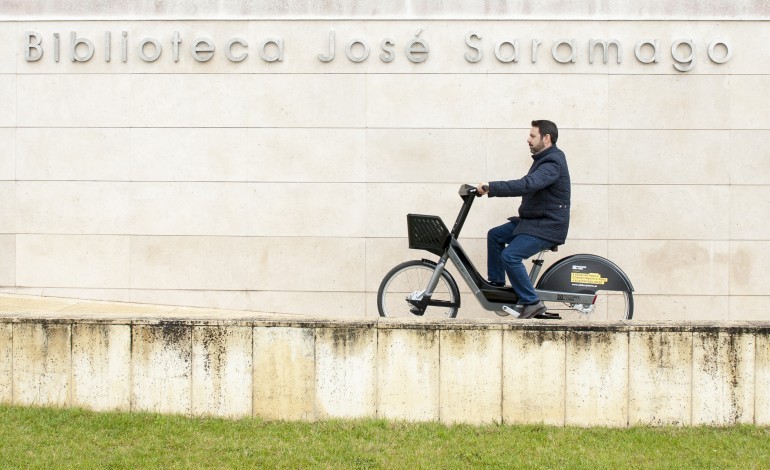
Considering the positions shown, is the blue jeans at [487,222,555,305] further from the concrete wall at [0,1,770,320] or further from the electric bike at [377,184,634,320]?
the concrete wall at [0,1,770,320]

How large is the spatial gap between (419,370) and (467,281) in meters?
1.96

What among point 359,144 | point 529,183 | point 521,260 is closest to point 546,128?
point 529,183

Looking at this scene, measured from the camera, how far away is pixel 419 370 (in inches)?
219

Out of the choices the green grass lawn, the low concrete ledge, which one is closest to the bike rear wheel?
the low concrete ledge

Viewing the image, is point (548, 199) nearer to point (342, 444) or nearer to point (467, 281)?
point (467, 281)

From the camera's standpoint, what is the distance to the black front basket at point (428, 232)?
23.9ft

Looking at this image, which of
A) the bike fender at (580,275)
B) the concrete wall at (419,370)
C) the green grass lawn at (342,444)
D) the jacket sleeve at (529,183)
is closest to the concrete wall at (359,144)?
the bike fender at (580,275)

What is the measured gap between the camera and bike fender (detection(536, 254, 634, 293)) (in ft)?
24.5

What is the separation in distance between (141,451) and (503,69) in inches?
214

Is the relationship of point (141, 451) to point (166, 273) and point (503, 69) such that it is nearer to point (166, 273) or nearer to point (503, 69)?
point (166, 273)

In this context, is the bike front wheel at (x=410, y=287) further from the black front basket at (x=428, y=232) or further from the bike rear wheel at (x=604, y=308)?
the bike rear wheel at (x=604, y=308)

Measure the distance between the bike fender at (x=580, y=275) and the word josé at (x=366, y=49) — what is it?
2.33 meters

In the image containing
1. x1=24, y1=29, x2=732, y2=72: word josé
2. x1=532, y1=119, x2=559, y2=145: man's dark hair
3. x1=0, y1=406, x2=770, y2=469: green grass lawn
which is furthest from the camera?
x1=24, y1=29, x2=732, y2=72: word josé

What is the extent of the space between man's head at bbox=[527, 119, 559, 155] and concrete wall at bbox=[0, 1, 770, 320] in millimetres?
1627
